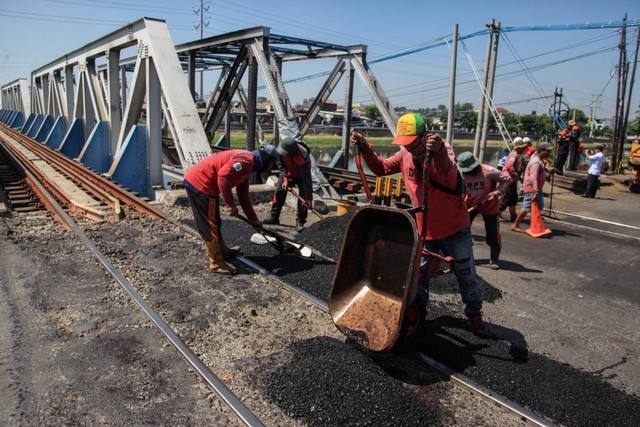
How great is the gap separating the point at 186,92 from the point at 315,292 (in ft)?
21.9

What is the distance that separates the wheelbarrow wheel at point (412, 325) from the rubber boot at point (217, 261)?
8.63 ft

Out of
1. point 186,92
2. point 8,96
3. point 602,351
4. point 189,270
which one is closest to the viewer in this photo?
point 602,351

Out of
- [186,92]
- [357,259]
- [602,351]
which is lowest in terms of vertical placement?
[602,351]

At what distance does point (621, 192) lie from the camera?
16.1 metres

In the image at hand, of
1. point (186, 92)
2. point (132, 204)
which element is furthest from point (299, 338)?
point (186, 92)

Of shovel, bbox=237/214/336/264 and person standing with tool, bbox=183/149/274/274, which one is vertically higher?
person standing with tool, bbox=183/149/274/274

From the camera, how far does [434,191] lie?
3.81 m

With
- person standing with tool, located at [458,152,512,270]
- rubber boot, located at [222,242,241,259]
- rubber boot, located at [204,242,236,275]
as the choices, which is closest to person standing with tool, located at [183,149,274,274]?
rubber boot, located at [204,242,236,275]

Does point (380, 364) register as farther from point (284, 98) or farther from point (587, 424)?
point (284, 98)

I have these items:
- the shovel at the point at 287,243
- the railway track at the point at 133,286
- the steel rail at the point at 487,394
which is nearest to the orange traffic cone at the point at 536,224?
the shovel at the point at 287,243

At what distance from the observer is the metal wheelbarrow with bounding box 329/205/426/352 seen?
149 inches

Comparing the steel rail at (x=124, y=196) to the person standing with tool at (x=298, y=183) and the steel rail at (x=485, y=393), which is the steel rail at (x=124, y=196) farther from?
the steel rail at (x=485, y=393)

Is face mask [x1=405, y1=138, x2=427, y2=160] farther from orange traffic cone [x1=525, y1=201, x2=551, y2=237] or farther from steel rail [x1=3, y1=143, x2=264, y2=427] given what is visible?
orange traffic cone [x1=525, y1=201, x2=551, y2=237]

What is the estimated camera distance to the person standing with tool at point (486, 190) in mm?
5406
